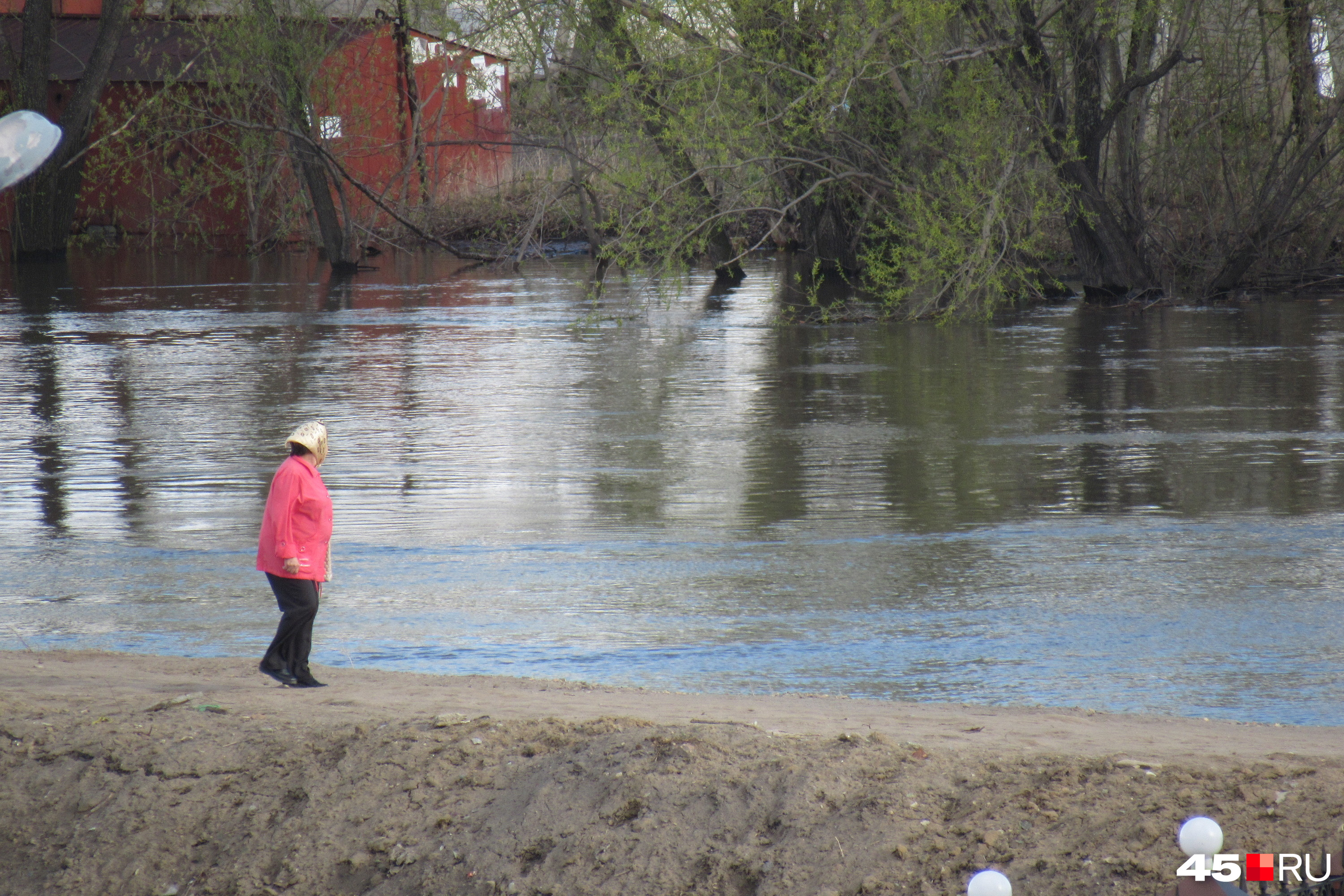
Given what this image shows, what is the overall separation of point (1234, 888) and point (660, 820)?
2346 mm

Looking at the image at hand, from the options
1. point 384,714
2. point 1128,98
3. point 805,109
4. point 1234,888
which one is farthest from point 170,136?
point 1234,888

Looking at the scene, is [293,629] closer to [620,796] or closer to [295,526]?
[295,526]

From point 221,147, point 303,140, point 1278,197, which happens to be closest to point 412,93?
point 303,140

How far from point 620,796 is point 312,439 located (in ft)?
8.52

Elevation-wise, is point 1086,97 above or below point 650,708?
above

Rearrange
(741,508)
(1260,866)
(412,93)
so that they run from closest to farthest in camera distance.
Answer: (1260,866) → (741,508) → (412,93)

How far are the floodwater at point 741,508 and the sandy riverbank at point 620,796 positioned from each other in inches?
39.2

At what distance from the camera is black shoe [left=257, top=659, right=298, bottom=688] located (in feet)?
21.2

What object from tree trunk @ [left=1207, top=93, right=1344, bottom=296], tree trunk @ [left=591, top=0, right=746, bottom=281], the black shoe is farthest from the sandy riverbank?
tree trunk @ [left=1207, top=93, right=1344, bottom=296]

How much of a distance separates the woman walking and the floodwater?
59 centimetres

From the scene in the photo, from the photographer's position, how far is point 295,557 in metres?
6.60

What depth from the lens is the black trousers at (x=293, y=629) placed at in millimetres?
6520

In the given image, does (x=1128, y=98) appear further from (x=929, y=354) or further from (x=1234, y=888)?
(x=1234, y=888)

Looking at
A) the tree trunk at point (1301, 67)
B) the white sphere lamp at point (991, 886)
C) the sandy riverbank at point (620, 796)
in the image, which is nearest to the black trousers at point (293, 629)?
the sandy riverbank at point (620, 796)
